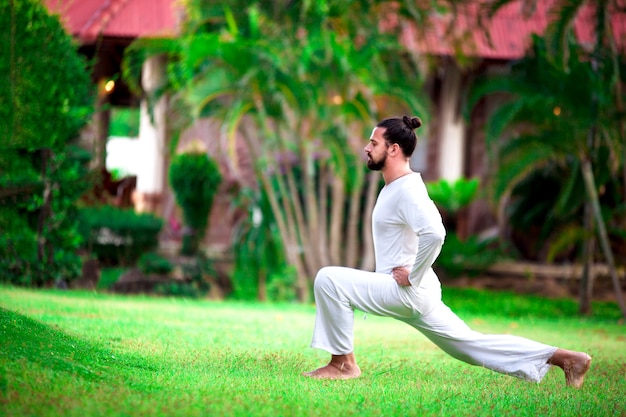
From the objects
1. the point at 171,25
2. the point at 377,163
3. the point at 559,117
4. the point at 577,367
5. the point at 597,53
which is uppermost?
the point at 171,25

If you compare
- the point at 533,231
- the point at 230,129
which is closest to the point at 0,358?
the point at 230,129

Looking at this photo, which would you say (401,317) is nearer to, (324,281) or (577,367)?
A: (324,281)

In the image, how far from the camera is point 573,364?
6031mm

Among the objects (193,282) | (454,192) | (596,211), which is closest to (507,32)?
(454,192)

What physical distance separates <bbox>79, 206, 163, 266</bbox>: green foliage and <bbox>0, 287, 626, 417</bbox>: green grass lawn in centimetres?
568

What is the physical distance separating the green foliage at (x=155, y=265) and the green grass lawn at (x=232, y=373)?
175 inches

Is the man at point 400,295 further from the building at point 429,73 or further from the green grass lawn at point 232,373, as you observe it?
the building at point 429,73

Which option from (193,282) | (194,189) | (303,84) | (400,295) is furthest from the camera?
(194,189)

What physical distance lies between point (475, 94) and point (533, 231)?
22.0 feet

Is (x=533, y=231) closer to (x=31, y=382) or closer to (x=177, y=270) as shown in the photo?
(x=177, y=270)

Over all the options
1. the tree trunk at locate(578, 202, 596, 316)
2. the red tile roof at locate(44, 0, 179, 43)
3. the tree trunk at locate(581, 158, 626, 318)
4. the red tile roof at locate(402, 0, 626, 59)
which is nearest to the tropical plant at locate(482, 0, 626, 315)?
the tree trunk at locate(581, 158, 626, 318)

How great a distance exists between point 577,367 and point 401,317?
3.87 ft

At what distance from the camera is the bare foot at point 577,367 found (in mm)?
6004

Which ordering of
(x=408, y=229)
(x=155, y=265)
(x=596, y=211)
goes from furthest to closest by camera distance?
(x=155, y=265), (x=596, y=211), (x=408, y=229)
